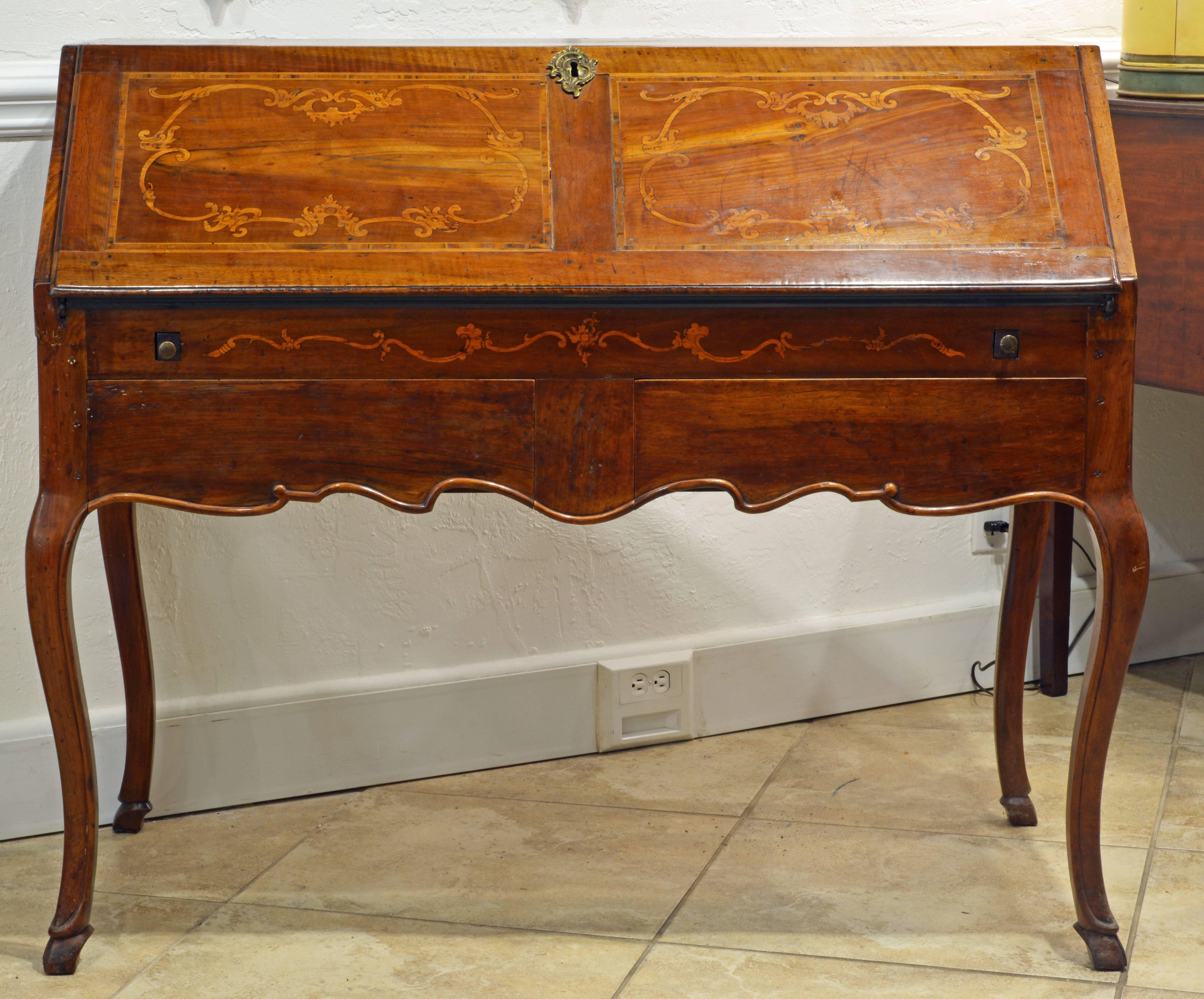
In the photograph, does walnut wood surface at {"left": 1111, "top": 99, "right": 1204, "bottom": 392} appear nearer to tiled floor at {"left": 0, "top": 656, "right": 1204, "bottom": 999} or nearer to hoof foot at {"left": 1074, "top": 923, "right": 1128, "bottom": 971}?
tiled floor at {"left": 0, "top": 656, "right": 1204, "bottom": 999}

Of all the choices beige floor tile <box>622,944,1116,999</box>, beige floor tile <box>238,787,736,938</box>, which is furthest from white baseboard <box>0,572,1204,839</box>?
beige floor tile <box>622,944,1116,999</box>

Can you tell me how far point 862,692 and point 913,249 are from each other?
1.26m

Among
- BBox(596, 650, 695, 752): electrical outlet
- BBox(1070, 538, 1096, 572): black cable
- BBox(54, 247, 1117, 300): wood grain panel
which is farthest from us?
BBox(1070, 538, 1096, 572): black cable

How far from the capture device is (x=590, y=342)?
158cm

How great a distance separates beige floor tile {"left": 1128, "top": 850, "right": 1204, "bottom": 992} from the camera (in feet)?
5.51

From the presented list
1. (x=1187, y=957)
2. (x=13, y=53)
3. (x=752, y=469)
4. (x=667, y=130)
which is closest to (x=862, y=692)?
(x=1187, y=957)

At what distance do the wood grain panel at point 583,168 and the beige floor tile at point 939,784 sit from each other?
1.03m

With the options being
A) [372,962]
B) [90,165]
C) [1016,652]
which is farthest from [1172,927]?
[90,165]

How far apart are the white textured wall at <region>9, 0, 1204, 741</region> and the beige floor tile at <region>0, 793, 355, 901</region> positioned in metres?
0.20

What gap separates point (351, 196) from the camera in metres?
1.59

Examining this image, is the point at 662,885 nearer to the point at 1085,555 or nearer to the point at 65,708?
the point at 65,708

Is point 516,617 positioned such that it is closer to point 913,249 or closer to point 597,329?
point 597,329

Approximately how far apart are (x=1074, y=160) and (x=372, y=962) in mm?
1313

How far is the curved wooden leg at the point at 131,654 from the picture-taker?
1.99 metres
